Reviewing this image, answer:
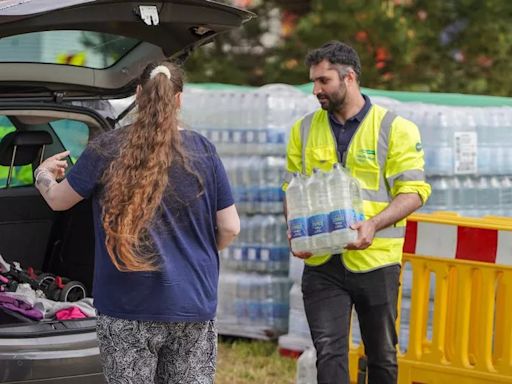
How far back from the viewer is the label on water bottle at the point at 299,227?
5.26m

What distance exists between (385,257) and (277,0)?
922cm

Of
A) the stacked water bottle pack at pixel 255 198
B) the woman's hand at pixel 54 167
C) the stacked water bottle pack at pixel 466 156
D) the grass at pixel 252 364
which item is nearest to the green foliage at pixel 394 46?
the stacked water bottle pack at pixel 255 198

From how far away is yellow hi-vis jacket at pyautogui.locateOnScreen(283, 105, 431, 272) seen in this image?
530cm

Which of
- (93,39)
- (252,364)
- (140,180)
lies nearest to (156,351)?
(140,180)

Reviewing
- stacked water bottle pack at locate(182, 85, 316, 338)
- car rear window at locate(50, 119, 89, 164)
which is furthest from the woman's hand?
stacked water bottle pack at locate(182, 85, 316, 338)

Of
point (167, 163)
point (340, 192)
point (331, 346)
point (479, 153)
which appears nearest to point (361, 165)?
point (340, 192)

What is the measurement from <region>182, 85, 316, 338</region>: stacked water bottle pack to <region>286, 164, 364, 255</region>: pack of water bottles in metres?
2.48

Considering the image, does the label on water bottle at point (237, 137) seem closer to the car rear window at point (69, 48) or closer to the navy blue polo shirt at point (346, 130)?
the car rear window at point (69, 48)

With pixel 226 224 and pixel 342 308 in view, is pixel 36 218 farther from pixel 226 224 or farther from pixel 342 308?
pixel 226 224

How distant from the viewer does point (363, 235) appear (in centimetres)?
516

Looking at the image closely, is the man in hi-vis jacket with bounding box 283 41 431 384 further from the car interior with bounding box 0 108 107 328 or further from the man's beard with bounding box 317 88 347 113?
the car interior with bounding box 0 108 107 328

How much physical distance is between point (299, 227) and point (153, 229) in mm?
1144

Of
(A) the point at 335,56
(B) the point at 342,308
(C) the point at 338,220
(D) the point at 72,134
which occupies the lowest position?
(B) the point at 342,308

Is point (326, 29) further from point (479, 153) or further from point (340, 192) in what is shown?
point (340, 192)
